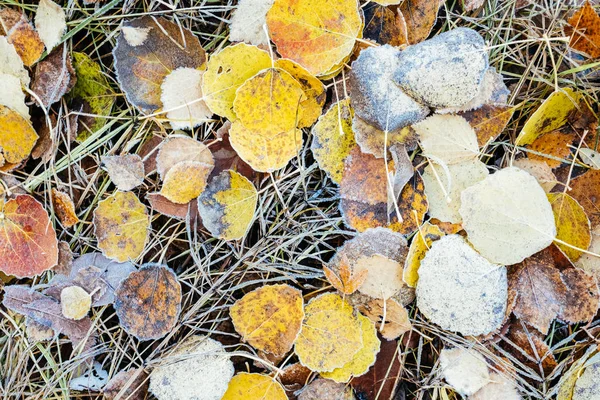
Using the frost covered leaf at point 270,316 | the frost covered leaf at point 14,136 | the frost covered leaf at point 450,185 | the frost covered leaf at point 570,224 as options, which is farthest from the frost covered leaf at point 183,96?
the frost covered leaf at point 570,224

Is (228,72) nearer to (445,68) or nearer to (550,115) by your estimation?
(445,68)

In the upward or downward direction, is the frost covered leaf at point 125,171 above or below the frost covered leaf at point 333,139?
below

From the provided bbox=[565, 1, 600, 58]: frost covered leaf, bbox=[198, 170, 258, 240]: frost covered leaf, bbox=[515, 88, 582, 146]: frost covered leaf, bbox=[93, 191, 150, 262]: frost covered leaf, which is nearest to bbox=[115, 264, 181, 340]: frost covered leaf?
bbox=[93, 191, 150, 262]: frost covered leaf

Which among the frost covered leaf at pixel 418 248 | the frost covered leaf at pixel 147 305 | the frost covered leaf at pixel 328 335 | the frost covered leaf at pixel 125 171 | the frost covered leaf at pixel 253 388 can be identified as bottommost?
the frost covered leaf at pixel 253 388

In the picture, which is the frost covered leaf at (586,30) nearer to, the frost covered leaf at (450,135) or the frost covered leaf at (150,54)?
the frost covered leaf at (450,135)

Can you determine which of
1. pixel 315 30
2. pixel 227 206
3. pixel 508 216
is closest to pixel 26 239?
pixel 227 206

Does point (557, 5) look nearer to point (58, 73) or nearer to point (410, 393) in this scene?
point (410, 393)

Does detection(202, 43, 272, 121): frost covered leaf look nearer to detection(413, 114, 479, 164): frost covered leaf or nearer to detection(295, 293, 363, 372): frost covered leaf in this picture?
detection(413, 114, 479, 164): frost covered leaf
